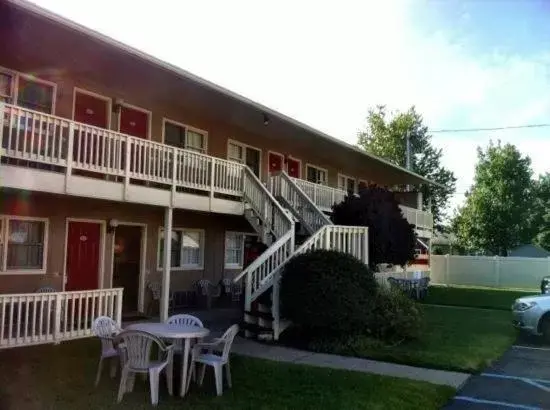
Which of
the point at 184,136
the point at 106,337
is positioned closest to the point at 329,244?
the point at 184,136

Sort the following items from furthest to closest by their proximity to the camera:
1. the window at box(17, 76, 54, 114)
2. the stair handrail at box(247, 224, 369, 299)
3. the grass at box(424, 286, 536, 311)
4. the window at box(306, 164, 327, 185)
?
the window at box(306, 164, 327, 185), the grass at box(424, 286, 536, 311), the stair handrail at box(247, 224, 369, 299), the window at box(17, 76, 54, 114)

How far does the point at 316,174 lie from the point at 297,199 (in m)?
6.99

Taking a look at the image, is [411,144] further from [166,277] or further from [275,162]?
[166,277]

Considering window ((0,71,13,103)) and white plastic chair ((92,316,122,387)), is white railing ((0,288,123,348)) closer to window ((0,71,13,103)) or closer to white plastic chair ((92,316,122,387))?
white plastic chair ((92,316,122,387))

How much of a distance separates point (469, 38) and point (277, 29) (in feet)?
12.1

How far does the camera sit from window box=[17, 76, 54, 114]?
36.8 ft

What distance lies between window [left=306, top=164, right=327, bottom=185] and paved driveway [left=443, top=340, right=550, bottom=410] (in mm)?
12405

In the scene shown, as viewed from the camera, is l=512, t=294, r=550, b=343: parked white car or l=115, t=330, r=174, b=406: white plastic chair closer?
l=115, t=330, r=174, b=406: white plastic chair

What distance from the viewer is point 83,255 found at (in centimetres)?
1295

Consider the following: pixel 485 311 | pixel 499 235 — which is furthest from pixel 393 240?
pixel 499 235

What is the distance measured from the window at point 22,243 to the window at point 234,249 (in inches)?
257

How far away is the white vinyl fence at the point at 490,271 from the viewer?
31.9m

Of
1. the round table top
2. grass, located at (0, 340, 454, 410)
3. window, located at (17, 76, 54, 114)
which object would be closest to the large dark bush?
grass, located at (0, 340, 454, 410)

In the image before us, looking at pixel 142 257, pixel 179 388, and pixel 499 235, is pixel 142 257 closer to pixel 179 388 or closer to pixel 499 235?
pixel 179 388
